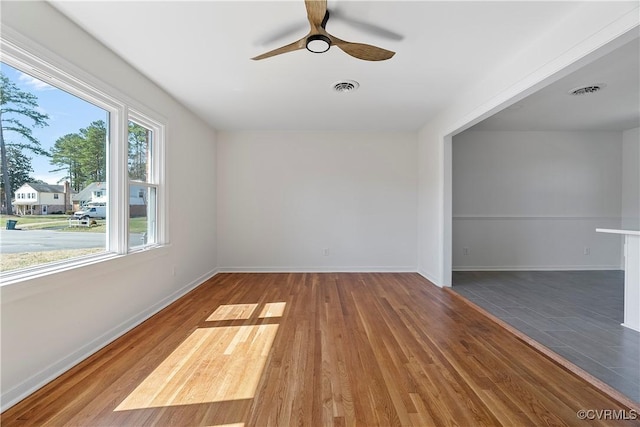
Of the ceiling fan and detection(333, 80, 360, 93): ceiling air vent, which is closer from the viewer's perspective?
the ceiling fan

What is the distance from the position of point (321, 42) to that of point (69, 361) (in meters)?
2.89

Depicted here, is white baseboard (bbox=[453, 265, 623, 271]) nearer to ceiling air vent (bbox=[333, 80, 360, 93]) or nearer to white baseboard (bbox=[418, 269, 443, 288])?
white baseboard (bbox=[418, 269, 443, 288])

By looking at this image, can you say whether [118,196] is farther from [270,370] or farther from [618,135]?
[618,135]

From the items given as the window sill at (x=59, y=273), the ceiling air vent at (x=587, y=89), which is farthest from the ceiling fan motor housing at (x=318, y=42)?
the ceiling air vent at (x=587, y=89)

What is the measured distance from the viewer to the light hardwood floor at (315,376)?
56.5 inches

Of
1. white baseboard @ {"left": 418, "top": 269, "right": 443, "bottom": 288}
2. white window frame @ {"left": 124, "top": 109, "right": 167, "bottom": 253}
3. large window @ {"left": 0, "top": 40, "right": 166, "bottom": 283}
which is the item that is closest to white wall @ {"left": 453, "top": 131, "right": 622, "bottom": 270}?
white baseboard @ {"left": 418, "top": 269, "right": 443, "bottom": 288}

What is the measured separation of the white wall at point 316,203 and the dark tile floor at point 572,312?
1.43 metres

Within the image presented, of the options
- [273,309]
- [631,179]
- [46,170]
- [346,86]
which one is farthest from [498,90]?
[631,179]

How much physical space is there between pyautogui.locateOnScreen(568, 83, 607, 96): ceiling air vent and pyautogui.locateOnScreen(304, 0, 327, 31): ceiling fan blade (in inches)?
129

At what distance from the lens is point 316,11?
1569mm

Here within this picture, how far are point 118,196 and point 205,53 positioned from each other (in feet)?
4.97

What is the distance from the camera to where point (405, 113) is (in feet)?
12.1

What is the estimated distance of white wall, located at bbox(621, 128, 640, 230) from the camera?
4512mm

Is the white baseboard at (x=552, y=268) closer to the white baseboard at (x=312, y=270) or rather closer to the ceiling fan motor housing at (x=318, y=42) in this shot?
the white baseboard at (x=312, y=270)
